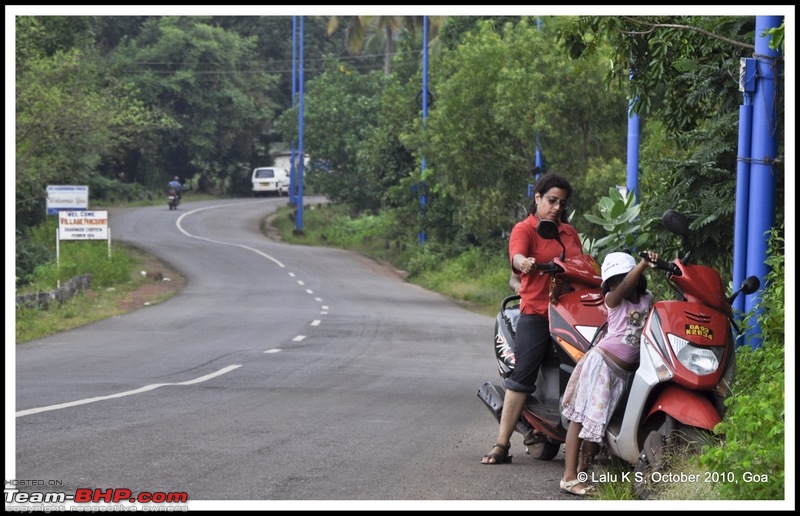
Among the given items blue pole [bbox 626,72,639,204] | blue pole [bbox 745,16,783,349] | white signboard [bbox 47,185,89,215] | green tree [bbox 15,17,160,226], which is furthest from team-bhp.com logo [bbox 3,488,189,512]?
green tree [bbox 15,17,160,226]

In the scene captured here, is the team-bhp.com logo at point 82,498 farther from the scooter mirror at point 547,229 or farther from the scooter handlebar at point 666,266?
the scooter handlebar at point 666,266

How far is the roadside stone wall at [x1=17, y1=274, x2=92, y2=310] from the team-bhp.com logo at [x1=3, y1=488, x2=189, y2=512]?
18481 mm

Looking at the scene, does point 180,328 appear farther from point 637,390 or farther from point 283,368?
point 637,390

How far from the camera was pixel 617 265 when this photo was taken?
7.11 metres

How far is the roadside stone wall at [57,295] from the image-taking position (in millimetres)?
24641

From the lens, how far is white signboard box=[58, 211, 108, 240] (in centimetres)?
3191

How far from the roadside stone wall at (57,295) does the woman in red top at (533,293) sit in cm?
1802

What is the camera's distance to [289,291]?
31797mm

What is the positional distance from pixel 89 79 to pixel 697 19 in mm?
33933

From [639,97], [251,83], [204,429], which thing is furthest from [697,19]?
[251,83]

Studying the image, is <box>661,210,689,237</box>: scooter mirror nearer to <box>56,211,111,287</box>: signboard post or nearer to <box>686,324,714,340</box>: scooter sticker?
<box>686,324,714,340</box>: scooter sticker

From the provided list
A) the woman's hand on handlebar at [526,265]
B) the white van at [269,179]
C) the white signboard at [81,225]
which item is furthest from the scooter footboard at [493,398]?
the white van at [269,179]

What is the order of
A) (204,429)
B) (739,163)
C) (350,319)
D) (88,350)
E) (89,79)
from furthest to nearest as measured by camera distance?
(89,79) < (350,319) < (88,350) < (204,429) < (739,163)

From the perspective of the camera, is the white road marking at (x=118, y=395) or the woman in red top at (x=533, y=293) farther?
the white road marking at (x=118, y=395)
